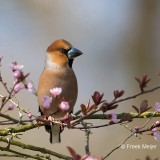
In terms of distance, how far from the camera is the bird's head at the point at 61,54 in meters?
2.62

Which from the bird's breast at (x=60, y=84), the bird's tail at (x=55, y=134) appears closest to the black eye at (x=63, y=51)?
the bird's breast at (x=60, y=84)

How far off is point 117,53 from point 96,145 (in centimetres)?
221

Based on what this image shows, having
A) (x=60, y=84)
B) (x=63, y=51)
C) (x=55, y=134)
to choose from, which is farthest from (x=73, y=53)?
(x=55, y=134)

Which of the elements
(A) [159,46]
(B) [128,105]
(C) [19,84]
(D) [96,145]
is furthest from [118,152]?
(C) [19,84]

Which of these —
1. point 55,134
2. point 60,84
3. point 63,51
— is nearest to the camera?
point 60,84

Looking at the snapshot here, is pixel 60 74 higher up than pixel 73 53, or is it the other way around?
pixel 73 53

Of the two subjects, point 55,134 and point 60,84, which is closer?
point 60,84

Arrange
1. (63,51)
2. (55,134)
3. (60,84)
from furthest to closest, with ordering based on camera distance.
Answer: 1. (55,134)
2. (63,51)
3. (60,84)

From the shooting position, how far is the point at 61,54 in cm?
267

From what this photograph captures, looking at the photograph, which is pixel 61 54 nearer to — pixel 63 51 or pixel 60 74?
pixel 63 51

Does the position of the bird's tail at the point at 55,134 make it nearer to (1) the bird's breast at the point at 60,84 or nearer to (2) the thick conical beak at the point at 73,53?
(1) the bird's breast at the point at 60,84

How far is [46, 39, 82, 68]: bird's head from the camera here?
2.62 m

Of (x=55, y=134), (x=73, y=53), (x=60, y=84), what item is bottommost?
(x=55, y=134)

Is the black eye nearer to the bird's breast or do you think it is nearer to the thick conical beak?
the thick conical beak
